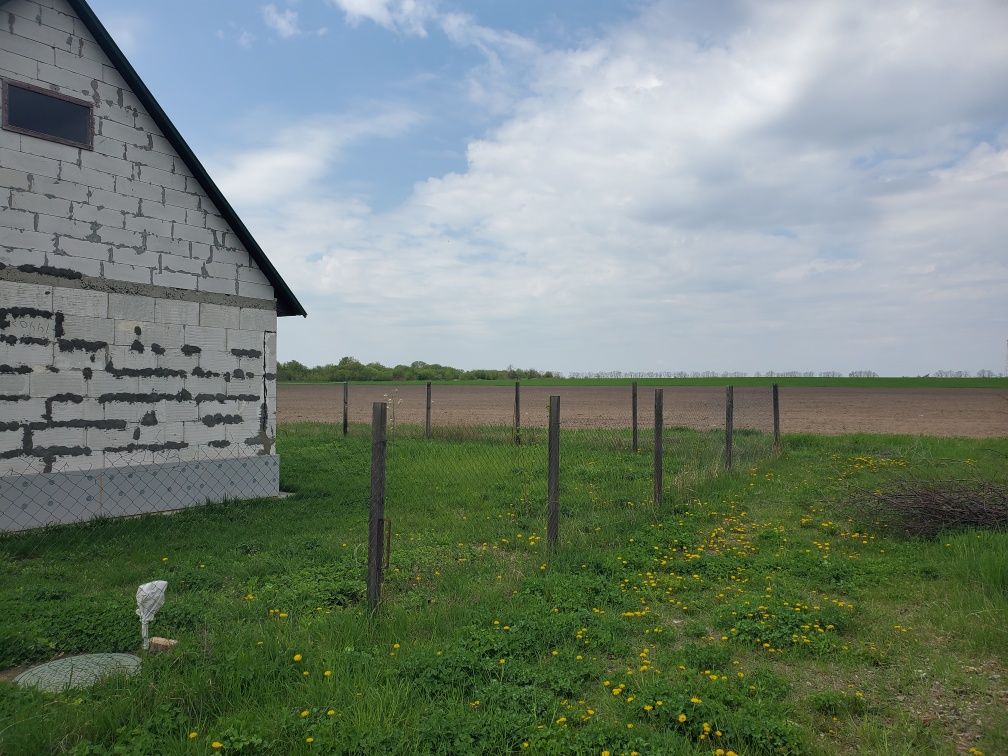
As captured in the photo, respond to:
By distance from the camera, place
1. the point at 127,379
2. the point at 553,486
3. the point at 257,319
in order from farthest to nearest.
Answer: the point at 257,319 → the point at 127,379 → the point at 553,486

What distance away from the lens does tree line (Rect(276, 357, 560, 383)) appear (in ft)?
256

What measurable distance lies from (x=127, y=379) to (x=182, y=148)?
12.1 ft

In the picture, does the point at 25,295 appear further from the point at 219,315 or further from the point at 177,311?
the point at 219,315

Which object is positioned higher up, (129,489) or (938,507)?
(938,507)

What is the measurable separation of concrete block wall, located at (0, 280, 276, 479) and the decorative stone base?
15 centimetres

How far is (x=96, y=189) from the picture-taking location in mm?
9906

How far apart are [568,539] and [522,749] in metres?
4.39

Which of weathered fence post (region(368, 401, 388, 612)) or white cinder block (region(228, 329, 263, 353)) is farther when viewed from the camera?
white cinder block (region(228, 329, 263, 353))

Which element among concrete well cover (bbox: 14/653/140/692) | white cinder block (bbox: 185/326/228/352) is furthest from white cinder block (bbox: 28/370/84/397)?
concrete well cover (bbox: 14/653/140/692)

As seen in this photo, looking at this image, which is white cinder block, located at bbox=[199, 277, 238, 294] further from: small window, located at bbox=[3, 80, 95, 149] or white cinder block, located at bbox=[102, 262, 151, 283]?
small window, located at bbox=[3, 80, 95, 149]

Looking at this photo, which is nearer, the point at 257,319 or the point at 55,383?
the point at 55,383

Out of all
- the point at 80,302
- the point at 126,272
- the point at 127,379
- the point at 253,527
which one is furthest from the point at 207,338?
the point at 253,527

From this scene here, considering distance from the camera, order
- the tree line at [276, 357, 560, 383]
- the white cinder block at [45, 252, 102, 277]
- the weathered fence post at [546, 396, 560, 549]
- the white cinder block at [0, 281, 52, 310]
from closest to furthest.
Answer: the weathered fence post at [546, 396, 560, 549]
the white cinder block at [0, 281, 52, 310]
the white cinder block at [45, 252, 102, 277]
the tree line at [276, 357, 560, 383]

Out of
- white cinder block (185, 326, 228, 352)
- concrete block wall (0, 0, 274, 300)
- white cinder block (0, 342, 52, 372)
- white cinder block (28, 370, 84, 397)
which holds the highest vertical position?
concrete block wall (0, 0, 274, 300)
